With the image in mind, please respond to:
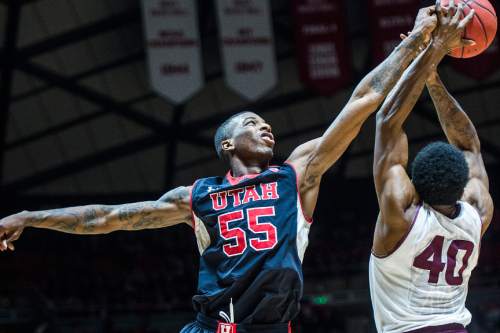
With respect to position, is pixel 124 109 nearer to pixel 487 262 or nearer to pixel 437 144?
pixel 487 262

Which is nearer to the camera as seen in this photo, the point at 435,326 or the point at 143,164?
the point at 435,326

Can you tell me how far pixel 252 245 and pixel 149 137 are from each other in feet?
42.8

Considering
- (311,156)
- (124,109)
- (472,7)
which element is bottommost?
(124,109)

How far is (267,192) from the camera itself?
459cm

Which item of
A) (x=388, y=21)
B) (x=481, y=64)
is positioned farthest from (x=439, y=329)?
(x=481, y=64)

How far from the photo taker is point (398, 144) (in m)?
4.14

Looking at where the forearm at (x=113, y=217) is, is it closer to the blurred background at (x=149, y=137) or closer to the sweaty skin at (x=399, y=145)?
the sweaty skin at (x=399, y=145)

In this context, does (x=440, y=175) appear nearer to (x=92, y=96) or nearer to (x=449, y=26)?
(x=449, y=26)

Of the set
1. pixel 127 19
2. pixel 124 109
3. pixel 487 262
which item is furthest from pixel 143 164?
pixel 487 262

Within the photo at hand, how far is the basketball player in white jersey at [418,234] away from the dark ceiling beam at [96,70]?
12.2 metres

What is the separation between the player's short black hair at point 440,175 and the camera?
4.05 m

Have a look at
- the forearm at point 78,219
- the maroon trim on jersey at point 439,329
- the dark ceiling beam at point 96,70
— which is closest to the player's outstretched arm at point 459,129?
the maroon trim on jersey at point 439,329

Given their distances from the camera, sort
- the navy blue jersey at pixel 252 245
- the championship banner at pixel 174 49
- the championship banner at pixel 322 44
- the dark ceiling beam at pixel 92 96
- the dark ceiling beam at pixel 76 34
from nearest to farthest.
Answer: the navy blue jersey at pixel 252 245 → the championship banner at pixel 174 49 → the championship banner at pixel 322 44 → the dark ceiling beam at pixel 76 34 → the dark ceiling beam at pixel 92 96

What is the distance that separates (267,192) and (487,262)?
1237 centimetres
